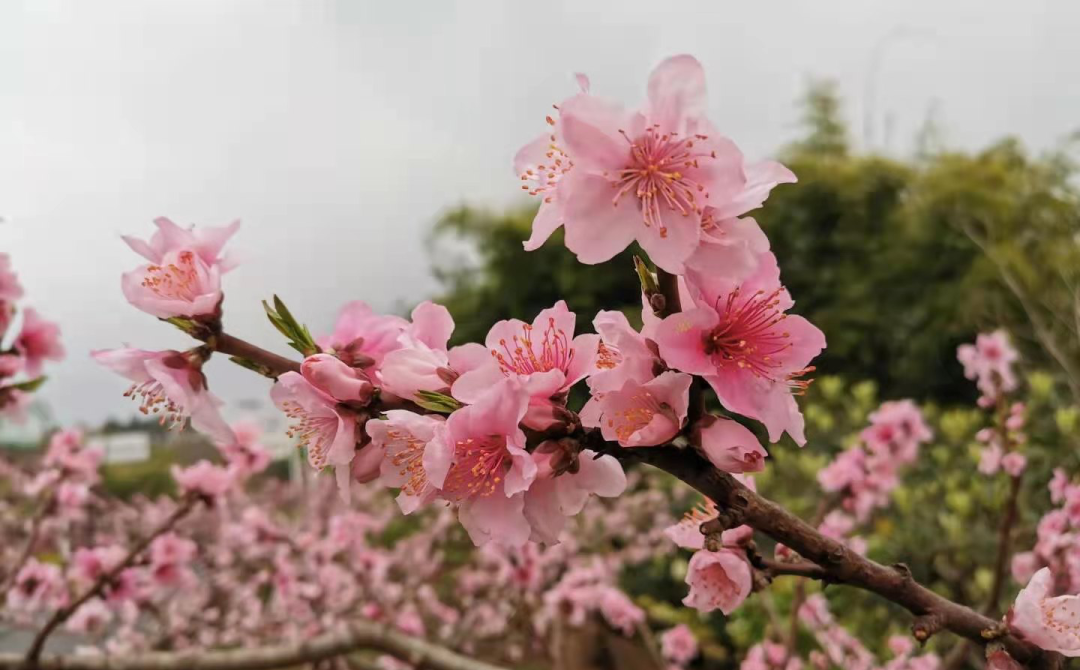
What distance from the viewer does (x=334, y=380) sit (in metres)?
0.54

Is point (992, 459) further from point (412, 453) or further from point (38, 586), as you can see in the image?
point (38, 586)

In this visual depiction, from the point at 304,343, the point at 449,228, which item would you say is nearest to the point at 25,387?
the point at 304,343

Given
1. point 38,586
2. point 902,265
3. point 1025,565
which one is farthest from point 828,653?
point 902,265

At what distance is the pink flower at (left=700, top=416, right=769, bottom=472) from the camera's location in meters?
0.47

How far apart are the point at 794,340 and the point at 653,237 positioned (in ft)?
0.48

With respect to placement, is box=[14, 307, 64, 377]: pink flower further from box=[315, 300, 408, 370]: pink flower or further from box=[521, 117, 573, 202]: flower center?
box=[521, 117, 573, 202]: flower center

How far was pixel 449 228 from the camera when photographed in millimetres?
8602

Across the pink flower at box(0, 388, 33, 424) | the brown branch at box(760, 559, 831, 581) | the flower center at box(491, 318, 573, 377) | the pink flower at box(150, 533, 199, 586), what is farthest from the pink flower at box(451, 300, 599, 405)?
the pink flower at box(150, 533, 199, 586)

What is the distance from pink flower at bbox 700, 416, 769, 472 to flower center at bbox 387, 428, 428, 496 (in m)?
0.22

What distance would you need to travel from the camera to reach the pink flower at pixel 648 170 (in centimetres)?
48

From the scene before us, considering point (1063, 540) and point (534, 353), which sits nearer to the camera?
point (534, 353)

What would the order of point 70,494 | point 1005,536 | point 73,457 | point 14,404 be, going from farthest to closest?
point 70,494, point 73,457, point 14,404, point 1005,536

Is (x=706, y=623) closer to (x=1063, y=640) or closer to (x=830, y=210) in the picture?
(x=1063, y=640)

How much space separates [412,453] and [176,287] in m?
0.28
